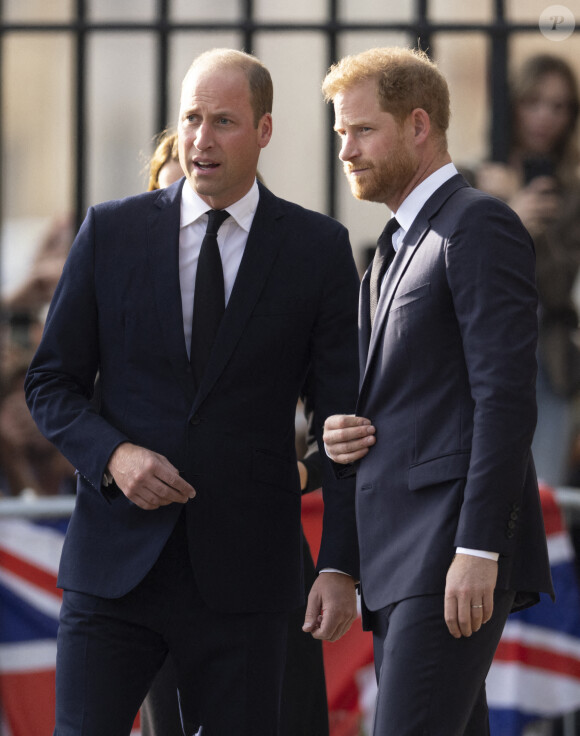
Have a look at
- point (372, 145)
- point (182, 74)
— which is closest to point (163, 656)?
point (372, 145)

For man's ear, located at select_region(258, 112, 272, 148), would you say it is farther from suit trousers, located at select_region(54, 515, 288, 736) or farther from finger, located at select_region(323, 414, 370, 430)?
suit trousers, located at select_region(54, 515, 288, 736)

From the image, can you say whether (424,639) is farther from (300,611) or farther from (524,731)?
(524,731)

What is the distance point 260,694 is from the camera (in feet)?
11.1

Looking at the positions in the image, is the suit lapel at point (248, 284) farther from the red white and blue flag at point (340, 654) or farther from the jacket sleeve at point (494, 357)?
the red white and blue flag at point (340, 654)

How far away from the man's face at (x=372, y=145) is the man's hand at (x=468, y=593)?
96 cm

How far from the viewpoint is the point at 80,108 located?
7.97 metres

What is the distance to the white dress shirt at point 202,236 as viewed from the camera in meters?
3.45

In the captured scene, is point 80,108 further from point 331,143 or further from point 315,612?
point 315,612

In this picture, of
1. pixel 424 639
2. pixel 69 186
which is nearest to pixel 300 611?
pixel 424 639

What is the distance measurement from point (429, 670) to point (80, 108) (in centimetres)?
568

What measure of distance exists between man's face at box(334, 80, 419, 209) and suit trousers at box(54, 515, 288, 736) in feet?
3.33

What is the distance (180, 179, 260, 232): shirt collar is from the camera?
3.51 meters

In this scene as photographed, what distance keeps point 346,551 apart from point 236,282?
78 centimetres

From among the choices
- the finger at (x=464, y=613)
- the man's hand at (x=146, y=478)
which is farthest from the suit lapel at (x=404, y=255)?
the finger at (x=464, y=613)
